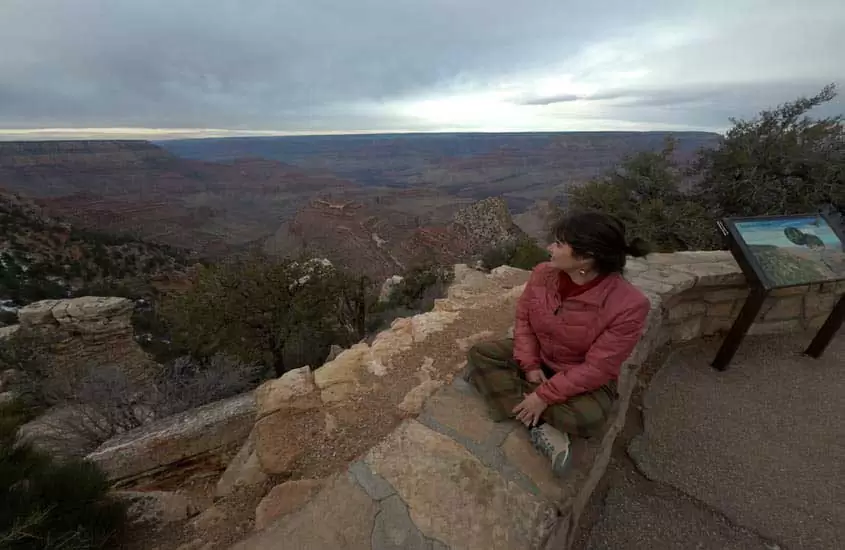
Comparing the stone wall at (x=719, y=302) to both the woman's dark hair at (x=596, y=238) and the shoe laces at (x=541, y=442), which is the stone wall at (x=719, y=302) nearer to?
the woman's dark hair at (x=596, y=238)

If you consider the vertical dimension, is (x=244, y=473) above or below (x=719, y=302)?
below

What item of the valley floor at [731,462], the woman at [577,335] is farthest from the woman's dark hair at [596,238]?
the valley floor at [731,462]

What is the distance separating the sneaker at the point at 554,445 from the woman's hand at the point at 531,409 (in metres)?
0.04

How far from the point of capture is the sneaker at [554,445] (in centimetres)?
185

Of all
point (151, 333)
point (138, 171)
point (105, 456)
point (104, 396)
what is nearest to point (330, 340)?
point (104, 396)

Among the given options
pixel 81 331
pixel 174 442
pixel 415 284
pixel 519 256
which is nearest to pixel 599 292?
pixel 174 442

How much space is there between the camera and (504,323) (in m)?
3.93

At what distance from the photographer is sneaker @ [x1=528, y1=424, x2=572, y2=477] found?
1854mm

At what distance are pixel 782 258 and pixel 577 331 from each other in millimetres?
2315

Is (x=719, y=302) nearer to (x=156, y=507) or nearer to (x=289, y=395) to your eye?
(x=289, y=395)

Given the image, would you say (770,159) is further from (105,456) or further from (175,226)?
(175,226)

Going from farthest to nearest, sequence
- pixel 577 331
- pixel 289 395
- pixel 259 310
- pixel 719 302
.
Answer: pixel 259 310 < pixel 719 302 < pixel 289 395 < pixel 577 331

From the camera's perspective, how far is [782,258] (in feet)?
10.6

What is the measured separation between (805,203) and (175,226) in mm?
70562
